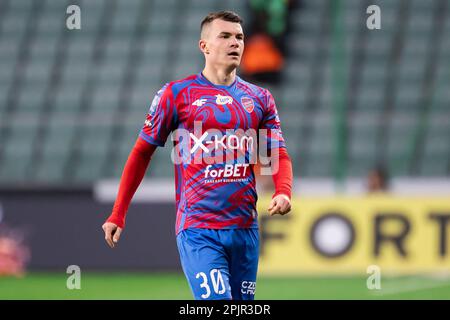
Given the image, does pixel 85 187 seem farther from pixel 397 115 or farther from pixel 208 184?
pixel 208 184

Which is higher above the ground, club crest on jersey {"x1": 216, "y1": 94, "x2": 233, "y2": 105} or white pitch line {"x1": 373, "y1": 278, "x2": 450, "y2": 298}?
club crest on jersey {"x1": 216, "y1": 94, "x2": 233, "y2": 105}

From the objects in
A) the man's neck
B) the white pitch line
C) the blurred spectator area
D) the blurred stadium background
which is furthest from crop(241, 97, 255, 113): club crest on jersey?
the blurred spectator area

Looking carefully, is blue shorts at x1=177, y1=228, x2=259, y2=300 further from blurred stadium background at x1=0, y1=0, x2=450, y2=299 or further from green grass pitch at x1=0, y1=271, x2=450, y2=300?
blurred stadium background at x1=0, y1=0, x2=450, y2=299

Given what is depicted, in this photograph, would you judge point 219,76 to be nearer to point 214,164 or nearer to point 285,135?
point 214,164

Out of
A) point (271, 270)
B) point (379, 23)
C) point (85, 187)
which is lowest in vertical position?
point (271, 270)

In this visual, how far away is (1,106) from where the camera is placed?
22.8 meters

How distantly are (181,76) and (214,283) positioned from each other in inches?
647

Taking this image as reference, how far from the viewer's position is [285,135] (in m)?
20.4

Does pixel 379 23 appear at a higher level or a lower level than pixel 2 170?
higher

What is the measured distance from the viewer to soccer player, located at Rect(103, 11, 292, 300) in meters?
6.48

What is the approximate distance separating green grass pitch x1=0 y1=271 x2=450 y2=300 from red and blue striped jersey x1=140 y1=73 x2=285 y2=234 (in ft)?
17.9

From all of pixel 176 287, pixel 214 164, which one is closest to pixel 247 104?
pixel 214 164

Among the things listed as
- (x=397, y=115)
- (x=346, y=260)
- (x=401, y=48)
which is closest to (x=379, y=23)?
(x=401, y=48)

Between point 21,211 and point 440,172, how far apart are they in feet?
26.4
